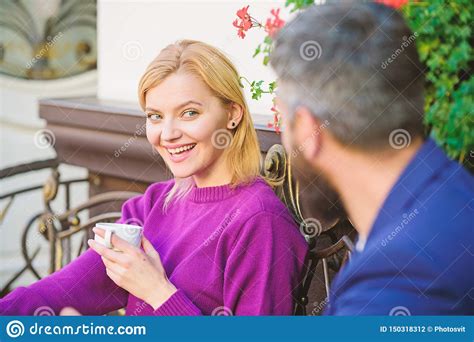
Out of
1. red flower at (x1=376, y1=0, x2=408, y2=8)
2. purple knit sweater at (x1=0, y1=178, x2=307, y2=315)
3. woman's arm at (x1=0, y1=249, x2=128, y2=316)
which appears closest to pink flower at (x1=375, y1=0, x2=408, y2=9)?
red flower at (x1=376, y1=0, x2=408, y2=8)

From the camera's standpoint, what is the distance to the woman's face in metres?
1.88

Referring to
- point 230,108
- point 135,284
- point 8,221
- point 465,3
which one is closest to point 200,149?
point 230,108

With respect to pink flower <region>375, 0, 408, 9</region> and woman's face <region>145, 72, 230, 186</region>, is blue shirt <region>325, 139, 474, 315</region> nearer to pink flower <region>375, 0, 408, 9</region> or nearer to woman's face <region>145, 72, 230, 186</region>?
pink flower <region>375, 0, 408, 9</region>

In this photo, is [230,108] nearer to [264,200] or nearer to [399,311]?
[264,200]

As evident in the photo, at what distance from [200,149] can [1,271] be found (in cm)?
173

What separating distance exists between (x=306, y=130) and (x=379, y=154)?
0.15 metres

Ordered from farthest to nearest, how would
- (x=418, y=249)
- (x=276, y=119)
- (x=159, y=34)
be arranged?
(x=159, y=34), (x=276, y=119), (x=418, y=249)

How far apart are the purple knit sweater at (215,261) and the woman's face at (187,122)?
0.07 meters

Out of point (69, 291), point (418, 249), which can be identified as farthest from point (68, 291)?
point (418, 249)

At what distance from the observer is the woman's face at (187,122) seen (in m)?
1.88

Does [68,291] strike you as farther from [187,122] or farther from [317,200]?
[317,200]

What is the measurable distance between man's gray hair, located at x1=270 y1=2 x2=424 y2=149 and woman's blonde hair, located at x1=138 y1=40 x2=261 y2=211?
0.58 ft

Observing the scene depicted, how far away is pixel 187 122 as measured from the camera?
1902 millimetres

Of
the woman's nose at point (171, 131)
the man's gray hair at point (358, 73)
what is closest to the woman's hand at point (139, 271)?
the woman's nose at point (171, 131)
